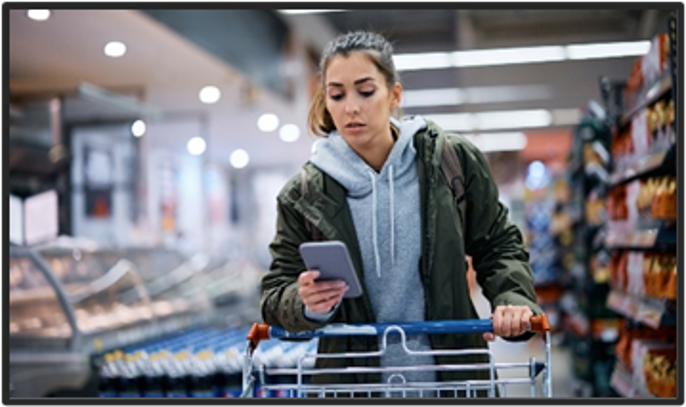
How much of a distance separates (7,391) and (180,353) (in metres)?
0.81

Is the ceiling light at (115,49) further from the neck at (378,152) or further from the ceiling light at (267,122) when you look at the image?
the neck at (378,152)

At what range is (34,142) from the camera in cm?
850

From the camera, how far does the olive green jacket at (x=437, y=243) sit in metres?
2.39

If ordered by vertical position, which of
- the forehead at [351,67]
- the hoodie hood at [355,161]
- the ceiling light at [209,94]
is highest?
the ceiling light at [209,94]

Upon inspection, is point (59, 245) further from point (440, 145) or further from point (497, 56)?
point (497, 56)

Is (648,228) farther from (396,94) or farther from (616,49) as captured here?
(616,49)

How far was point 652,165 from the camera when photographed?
3895 mm

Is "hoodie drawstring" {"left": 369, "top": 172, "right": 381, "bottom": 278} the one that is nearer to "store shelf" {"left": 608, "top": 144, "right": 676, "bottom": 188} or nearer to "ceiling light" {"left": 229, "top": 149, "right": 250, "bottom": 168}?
"store shelf" {"left": 608, "top": 144, "right": 676, "bottom": 188}

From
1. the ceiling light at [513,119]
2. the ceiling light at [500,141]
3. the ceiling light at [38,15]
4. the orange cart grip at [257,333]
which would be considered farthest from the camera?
the ceiling light at [500,141]

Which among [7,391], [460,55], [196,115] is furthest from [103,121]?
[7,391]

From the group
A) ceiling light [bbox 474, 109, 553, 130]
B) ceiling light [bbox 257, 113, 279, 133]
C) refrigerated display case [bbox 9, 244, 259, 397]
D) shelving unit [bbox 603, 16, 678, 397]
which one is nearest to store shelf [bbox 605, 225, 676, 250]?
shelving unit [bbox 603, 16, 678, 397]

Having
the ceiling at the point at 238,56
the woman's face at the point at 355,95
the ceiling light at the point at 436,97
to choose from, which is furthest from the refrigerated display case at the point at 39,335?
the ceiling light at the point at 436,97

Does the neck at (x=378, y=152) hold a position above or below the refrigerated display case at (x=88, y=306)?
above

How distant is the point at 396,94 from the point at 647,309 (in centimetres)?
203
